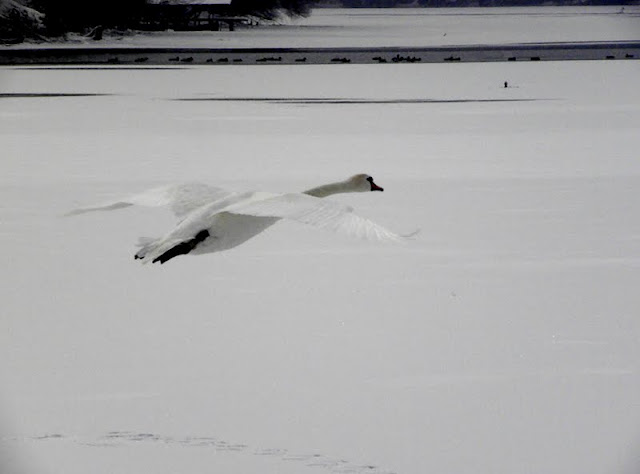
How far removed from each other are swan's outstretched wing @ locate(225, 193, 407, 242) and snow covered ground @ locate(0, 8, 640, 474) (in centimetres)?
43

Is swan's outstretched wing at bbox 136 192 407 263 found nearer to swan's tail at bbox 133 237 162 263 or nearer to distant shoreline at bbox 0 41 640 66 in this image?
swan's tail at bbox 133 237 162 263

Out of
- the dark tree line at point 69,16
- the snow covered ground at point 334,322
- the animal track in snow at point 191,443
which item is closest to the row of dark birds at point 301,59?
the dark tree line at point 69,16

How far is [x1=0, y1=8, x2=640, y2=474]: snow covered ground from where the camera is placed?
177 inches

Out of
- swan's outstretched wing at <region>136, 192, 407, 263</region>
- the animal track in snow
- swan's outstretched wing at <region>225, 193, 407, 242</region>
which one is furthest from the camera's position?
swan's outstretched wing at <region>136, 192, 407, 263</region>

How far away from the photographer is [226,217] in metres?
6.41

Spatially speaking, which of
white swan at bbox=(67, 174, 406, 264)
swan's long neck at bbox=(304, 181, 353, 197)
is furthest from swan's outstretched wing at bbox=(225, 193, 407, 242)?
swan's long neck at bbox=(304, 181, 353, 197)

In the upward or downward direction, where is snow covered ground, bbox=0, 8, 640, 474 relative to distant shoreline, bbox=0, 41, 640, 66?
upward

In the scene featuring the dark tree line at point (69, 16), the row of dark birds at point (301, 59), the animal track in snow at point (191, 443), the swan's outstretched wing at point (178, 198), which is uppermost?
the swan's outstretched wing at point (178, 198)

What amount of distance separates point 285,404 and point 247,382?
32 centimetres

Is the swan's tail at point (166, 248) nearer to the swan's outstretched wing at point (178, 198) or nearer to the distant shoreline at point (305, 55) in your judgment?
the swan's outstretched wing at point (178, 198)

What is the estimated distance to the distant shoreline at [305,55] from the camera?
31.6 m

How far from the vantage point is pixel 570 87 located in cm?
2286

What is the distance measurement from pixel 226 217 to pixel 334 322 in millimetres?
635

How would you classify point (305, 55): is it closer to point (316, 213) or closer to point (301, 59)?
point (301, 59)
